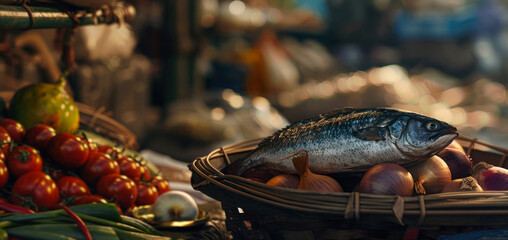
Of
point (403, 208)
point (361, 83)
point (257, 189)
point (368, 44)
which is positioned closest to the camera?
point (403, 208)

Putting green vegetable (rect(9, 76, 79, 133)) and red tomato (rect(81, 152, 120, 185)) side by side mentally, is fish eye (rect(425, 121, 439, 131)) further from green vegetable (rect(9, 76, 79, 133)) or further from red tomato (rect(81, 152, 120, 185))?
green vegetable (rect(9, 76, 79, 133))

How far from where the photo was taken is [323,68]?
706 cm

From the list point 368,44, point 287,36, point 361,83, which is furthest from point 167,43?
point 368,44

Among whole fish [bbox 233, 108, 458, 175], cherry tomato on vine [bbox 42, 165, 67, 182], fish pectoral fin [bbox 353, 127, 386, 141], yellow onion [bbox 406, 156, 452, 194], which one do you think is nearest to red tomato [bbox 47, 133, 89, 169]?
cherry tomato on vine [bbox 42, 165, 67, 182]

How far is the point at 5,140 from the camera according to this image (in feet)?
5.55

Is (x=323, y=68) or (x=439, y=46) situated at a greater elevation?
(x=439, y=46)

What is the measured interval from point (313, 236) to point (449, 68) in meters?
7.48

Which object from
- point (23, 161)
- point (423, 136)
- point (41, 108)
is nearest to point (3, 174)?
point (23, 161)

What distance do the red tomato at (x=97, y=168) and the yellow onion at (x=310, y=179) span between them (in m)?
0.74

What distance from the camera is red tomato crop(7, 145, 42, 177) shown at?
5.30ft

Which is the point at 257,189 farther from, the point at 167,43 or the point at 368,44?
the point at 368,44

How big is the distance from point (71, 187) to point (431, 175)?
3.38ft

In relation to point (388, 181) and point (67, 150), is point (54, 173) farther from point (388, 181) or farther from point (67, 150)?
point (388, 181)

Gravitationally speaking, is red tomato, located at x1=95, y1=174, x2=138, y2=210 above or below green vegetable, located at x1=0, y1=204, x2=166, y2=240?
below
